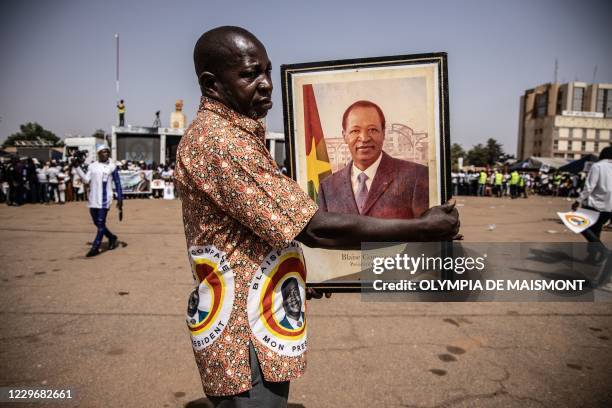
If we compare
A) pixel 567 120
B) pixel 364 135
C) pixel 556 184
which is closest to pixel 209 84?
pixel 364 135

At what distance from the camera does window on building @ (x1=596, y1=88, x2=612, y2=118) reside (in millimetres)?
78875

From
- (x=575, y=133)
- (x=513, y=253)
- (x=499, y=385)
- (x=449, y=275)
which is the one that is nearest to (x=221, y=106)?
(x=449, y=275)

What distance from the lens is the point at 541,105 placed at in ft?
257

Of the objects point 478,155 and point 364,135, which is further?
point 478,155

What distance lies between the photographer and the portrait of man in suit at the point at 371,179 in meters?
1.86

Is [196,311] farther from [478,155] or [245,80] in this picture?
[478,155]

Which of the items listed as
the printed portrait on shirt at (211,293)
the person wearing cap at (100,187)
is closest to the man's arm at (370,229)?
the printed portrait on shirt at (211,293)

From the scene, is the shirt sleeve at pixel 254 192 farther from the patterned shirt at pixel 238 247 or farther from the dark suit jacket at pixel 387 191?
the dark suit jacket at pixel 387 191

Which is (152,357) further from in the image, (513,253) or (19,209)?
(19,209)

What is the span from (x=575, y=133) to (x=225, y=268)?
86.6 m

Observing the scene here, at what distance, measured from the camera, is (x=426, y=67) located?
5.77ft

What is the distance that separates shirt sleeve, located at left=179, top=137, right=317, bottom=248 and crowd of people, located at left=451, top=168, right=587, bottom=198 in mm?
25994

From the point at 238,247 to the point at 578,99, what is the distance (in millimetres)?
94903

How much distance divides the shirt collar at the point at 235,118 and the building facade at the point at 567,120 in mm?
80518
